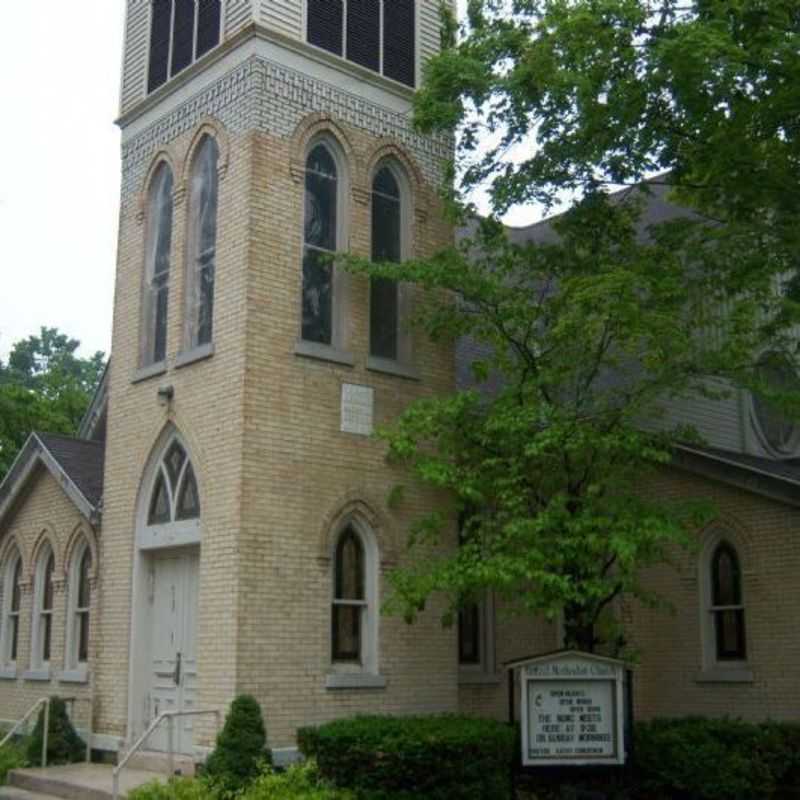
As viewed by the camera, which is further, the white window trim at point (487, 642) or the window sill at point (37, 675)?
the window sill at point (37, 675)

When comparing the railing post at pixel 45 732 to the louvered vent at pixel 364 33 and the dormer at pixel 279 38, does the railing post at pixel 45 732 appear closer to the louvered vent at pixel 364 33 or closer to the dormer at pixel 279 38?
the dormer at pixel 279 38

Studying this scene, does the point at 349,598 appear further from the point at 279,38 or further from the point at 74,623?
the point at 279,38

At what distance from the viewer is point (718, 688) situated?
1617cm

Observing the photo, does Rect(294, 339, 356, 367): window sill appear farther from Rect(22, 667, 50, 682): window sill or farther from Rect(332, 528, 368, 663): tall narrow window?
Rect(22, 667, 50, 682): window sill

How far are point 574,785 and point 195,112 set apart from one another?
983 cm

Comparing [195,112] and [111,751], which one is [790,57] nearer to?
[195,112]

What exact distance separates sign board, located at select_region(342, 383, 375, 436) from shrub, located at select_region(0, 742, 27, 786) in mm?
5966

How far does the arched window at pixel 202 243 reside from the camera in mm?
15359

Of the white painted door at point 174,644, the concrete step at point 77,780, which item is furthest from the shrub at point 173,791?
the white painted door at point 174,644

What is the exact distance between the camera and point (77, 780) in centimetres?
1388

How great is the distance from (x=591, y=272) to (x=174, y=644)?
23.1ft

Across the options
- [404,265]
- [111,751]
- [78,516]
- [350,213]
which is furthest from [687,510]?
[78,516]

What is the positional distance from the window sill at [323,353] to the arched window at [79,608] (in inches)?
203

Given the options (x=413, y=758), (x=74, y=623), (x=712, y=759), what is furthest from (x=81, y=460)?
(x=712, y=759)
